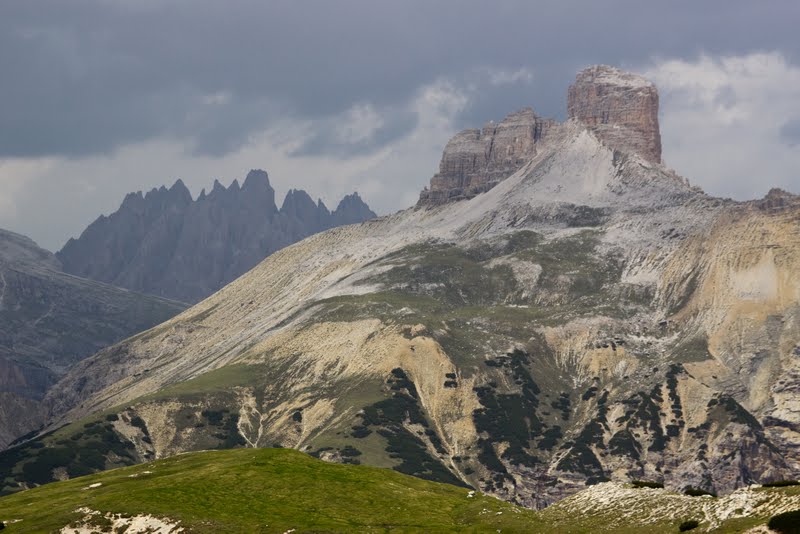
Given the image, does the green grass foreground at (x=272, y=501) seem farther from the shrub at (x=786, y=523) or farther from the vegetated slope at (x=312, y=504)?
the shrub at (x=786, y=523)

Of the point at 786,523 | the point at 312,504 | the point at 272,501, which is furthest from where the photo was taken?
the point at 272,501

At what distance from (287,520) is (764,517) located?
5891 centimetres

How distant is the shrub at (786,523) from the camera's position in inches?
3455

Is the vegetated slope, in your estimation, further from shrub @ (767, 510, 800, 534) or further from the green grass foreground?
shrub @ (767, 510, 800, 534)

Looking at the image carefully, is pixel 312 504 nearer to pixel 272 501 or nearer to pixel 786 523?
pixel 272 501

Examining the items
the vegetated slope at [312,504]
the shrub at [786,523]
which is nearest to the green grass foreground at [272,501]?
the vegetated slope at [312,504]

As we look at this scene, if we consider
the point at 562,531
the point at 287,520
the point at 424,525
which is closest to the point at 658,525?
the point at 562,531

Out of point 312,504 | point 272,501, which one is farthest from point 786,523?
point 272,501

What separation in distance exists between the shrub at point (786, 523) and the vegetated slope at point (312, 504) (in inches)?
244

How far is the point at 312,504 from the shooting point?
137000 mm

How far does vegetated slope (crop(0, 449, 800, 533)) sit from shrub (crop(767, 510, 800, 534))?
6.20 m

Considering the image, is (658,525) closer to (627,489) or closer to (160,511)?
(627,489)

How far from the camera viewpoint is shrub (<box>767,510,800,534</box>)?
8775cm

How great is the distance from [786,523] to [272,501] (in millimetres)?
69993
